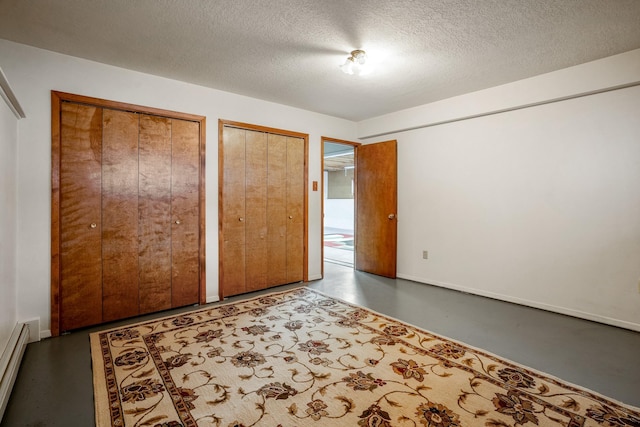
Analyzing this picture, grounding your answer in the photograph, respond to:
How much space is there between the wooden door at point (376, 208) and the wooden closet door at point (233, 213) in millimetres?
2170

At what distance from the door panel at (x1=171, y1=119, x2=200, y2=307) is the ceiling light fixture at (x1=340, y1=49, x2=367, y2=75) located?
1869mm

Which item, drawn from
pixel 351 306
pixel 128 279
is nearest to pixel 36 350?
pixel 128 279

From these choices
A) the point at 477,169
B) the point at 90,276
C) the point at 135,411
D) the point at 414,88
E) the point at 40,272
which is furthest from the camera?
the point at 477,169

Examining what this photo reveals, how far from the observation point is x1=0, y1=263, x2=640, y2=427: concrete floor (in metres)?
1.82

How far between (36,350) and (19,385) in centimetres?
59

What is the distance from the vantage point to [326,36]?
2.50 m

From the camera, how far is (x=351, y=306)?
346 centimetres

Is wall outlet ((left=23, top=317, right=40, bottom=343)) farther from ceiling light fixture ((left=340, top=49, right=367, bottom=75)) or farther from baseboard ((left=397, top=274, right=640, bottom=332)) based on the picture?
baseboard ((left=397, top=274, right=640, bottom=332))

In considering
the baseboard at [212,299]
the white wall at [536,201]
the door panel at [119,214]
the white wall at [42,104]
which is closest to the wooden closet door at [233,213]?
the baseboard at [212,299]

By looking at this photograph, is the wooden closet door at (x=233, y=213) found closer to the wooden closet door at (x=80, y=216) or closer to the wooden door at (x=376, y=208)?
the wooden closet door at (x=80, y=216)

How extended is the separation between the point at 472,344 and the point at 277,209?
2.79 metres

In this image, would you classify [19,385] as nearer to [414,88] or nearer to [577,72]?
[414,88]

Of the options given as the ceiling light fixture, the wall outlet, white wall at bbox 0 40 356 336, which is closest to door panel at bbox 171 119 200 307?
white wall at bbox 0 40 356 336

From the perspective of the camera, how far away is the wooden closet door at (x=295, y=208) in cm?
440
